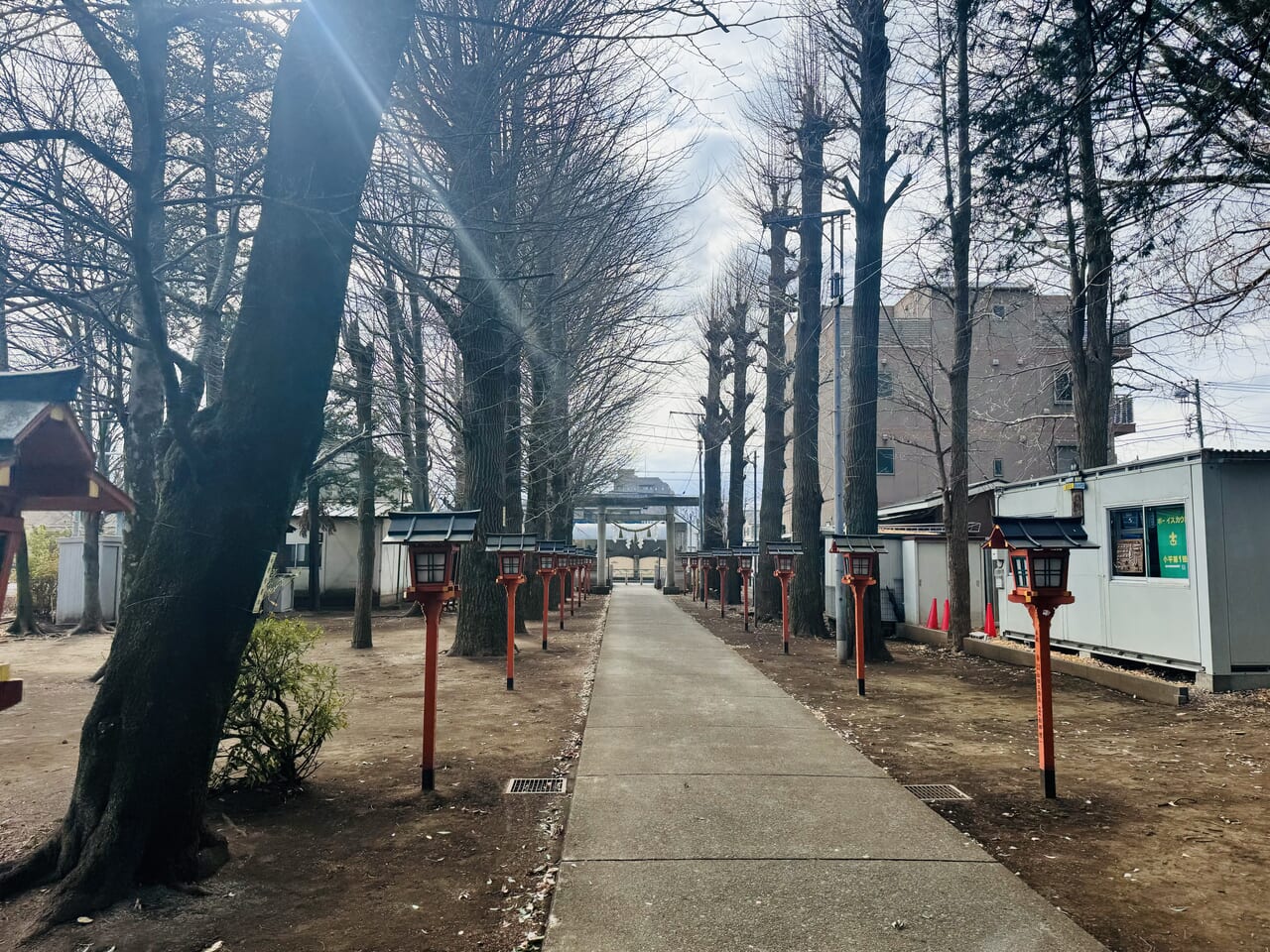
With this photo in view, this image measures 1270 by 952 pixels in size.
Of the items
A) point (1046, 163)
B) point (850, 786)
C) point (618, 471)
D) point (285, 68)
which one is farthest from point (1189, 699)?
point (618, 471)

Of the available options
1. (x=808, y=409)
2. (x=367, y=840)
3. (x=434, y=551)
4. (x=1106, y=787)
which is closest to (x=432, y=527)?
(x=434, y=551)

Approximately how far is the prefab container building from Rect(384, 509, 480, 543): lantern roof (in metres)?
8.47

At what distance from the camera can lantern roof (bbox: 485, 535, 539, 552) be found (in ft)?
38.5

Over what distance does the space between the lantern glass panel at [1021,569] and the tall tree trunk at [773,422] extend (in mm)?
15155

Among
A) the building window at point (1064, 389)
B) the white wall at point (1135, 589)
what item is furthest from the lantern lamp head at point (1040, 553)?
the building window at point (1064, 389)

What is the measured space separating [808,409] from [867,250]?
180 inches

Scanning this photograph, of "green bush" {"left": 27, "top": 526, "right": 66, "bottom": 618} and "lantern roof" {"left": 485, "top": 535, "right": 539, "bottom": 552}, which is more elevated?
"lantern roof" {"left": 485, "top": 535, "right": 539, "bottom": 552}

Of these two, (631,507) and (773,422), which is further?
(631,507)

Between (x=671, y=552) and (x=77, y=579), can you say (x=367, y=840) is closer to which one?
(x=77, y=579)

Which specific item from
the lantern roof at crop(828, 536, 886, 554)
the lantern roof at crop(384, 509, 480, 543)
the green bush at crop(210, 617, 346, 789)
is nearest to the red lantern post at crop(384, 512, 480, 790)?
the lantern roof at crop(384, 509, 480, 543)

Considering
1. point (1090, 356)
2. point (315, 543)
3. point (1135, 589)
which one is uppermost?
point (1090, 356)

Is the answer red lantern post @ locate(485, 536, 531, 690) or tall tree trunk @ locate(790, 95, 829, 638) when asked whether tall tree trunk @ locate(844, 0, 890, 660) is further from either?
red lantern post @ locate(485, 536, 531, 690)

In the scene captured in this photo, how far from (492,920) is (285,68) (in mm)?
4792

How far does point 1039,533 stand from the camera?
619 centimetres
